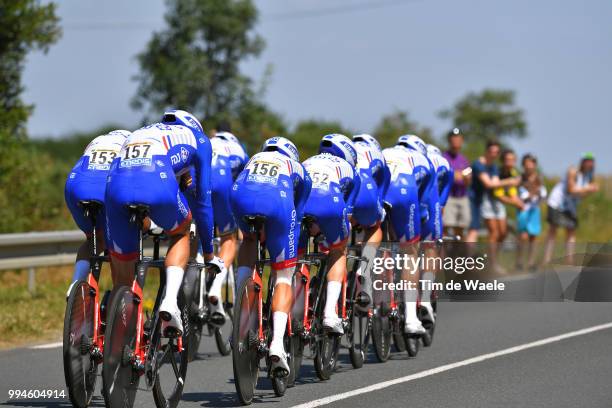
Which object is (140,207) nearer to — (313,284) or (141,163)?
(141,163)

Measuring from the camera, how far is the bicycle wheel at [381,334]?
39.5ft

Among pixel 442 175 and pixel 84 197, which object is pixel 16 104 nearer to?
pixel 442 175

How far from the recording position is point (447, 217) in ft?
66.4

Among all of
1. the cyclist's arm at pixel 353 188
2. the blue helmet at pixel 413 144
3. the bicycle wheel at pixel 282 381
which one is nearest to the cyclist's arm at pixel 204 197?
the bicycle wheel at pixel 282 381

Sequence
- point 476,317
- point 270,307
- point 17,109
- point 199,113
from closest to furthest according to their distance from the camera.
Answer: point 270,307, point 476,317, point 17,109, point 199,113

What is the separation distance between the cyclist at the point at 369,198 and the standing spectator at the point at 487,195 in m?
9.40

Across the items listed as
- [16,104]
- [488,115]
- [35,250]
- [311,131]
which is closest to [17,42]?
[16,104]

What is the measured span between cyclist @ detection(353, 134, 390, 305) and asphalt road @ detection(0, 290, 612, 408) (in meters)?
0.90

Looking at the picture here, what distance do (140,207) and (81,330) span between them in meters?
1.02

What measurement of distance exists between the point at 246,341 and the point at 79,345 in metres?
1.20

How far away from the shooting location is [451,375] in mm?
11172

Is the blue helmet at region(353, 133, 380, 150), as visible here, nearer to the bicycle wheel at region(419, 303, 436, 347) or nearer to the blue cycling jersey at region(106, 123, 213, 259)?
the bicycle wheel at region(419, 303, 436, 347)

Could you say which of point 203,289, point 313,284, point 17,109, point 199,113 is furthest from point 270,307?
point 199,113

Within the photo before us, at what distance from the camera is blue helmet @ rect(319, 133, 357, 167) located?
1151cm
